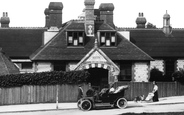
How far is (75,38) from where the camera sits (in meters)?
42.5

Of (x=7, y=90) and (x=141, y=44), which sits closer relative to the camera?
(x=7, y=90)

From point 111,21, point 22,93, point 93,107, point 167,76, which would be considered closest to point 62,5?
point 111,21

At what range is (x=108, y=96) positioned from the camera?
26406 mm

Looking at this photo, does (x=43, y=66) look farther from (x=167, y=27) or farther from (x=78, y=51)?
(x=167, y=27)

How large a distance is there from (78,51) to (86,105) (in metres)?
16.2

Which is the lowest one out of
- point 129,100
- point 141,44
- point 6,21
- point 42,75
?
point 129,100

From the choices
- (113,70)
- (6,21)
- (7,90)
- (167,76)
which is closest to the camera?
(7,90)

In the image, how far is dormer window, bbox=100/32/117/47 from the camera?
42.8m

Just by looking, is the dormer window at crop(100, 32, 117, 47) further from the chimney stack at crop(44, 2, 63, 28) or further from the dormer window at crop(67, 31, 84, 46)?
the chimney stack at crop(44, 2, 63, 28)

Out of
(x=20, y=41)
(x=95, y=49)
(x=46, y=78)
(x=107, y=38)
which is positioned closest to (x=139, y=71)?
(x=107, y=38)

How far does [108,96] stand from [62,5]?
78.9 ft

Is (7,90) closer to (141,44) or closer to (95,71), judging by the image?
(95,71)

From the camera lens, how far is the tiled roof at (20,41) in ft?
158

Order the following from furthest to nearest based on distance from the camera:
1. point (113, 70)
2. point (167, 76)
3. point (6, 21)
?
point (6, 21), point (167, 76), point (113, 70)
